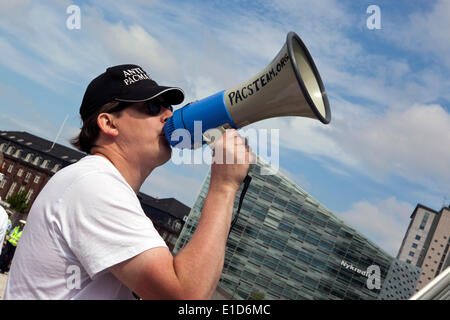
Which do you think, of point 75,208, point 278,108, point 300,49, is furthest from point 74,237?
point 300,49

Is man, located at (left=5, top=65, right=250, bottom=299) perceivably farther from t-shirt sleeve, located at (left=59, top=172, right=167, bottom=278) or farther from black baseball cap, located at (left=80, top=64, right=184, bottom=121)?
black baseball cap, located at (left=80, top=64, right=184, bottom=121)

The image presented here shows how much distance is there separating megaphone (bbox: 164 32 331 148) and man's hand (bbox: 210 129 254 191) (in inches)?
11.9

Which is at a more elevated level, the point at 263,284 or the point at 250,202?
the point at 250,202

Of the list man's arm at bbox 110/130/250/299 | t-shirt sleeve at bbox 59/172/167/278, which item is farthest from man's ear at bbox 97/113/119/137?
man's arm at bbox 110/130/250/299

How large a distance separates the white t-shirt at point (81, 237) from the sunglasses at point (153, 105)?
341mm

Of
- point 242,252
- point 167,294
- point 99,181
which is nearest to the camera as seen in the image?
point 167,294

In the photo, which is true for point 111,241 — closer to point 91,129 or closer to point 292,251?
point 91,129

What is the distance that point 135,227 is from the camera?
1515 millimetres

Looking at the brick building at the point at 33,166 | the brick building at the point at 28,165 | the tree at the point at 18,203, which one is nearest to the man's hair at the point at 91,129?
the tree at the point at 18,203

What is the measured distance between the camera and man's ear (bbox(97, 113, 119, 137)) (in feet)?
6.42

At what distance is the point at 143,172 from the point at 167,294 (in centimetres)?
64

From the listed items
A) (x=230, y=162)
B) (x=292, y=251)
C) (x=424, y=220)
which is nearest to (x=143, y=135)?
(x=230, y=162)

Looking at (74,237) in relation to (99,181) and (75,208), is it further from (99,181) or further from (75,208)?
(99,181)

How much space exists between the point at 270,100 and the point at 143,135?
0.55 meters
